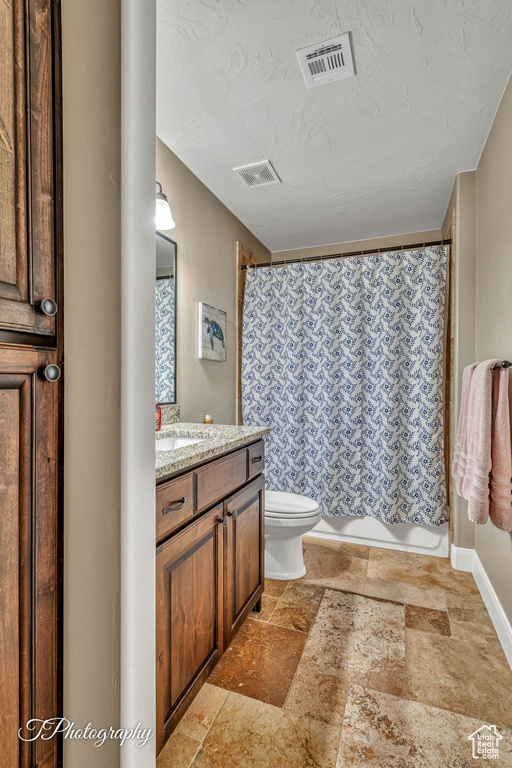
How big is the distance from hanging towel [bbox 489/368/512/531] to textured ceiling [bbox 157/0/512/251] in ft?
4.03

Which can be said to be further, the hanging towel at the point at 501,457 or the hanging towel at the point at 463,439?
the hanging towel at the point at 463,439

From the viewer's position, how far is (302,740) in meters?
1.21

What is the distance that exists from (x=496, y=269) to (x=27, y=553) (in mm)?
2125

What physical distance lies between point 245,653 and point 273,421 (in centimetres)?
157

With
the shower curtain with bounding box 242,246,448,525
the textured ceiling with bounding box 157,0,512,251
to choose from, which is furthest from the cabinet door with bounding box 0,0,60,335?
the shower curtain with bounding box 242,246,448,525

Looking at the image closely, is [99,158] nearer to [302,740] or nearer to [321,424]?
[302,740]

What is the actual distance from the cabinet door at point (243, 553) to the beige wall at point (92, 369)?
713mm

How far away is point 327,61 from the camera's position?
149cm

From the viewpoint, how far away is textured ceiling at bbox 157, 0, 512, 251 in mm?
1321

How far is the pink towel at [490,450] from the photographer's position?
153 cm

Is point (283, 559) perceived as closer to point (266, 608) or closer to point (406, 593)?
point (266, 608)

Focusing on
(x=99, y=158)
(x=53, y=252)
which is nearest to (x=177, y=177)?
(x=99, y=158)

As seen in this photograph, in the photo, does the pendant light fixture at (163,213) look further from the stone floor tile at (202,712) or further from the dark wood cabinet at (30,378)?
the stone floor tile at (202,712)

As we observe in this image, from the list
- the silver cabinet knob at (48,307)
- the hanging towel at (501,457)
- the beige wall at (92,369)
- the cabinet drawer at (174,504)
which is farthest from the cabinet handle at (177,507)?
the hanging towel at (501,457)
